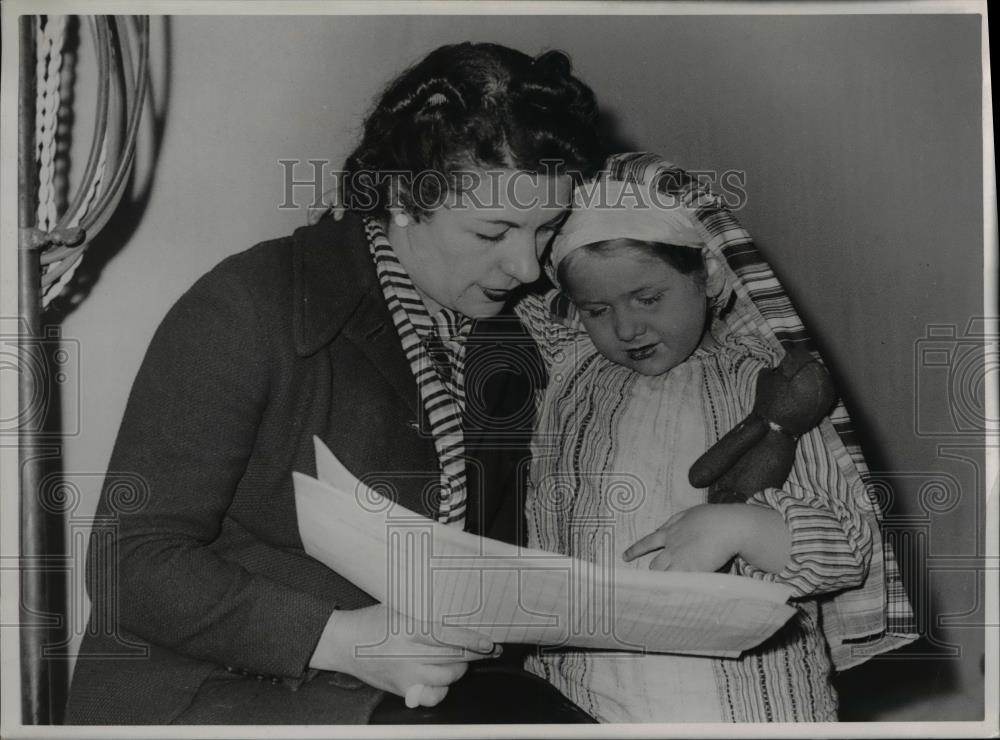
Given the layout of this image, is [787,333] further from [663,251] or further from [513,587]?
[513,587]

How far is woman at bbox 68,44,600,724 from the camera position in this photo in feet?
3.83

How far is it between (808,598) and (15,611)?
0.95 m

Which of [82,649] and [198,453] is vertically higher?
[198,453]

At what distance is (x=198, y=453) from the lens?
1.16 metres

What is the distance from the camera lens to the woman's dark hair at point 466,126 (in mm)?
1191

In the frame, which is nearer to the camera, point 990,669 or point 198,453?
point 198,453

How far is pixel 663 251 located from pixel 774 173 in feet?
0.63

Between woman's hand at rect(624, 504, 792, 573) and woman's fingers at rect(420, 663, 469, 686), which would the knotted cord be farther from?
woman's hand at rect(624, 504, 792, 573)

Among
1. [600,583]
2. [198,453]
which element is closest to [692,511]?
[600,583]

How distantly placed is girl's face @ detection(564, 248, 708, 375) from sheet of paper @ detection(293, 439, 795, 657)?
0.84ft

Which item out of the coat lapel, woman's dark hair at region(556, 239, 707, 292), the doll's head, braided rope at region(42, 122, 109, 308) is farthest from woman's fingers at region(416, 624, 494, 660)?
braided rope at region(42, 122, 109, 308)

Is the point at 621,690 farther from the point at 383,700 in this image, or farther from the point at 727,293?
the point at 727,293

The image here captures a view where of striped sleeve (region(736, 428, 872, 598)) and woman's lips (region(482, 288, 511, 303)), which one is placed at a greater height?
woman's lips (region(482, 288, 511, 303))

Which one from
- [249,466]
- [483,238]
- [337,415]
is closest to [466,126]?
[483,238]
